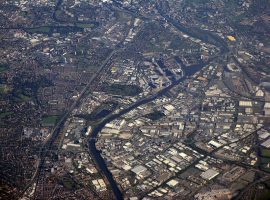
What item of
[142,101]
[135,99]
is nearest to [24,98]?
[135,99]

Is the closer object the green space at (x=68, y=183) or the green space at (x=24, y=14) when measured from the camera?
the green space at (x=68, y=183)

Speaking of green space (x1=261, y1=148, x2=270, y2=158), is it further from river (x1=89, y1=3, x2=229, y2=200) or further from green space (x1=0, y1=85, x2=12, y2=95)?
green space (x1=0, y1=85, x2=12, y2=95)

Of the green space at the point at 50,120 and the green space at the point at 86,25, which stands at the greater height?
the green space at the point at 86,25

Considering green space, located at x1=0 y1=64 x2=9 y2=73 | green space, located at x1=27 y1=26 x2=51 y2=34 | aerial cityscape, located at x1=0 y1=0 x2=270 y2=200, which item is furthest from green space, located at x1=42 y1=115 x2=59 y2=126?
green space, located at x1=27 y1=26 x2=51 y2=34

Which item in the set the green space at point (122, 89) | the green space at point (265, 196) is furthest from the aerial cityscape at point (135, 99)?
the green space at point (122, 89)

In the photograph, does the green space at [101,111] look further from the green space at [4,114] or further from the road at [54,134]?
the green space at [4,114]

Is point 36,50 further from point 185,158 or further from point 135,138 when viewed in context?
point 185,158

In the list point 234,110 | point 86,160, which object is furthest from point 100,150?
point 234,110
